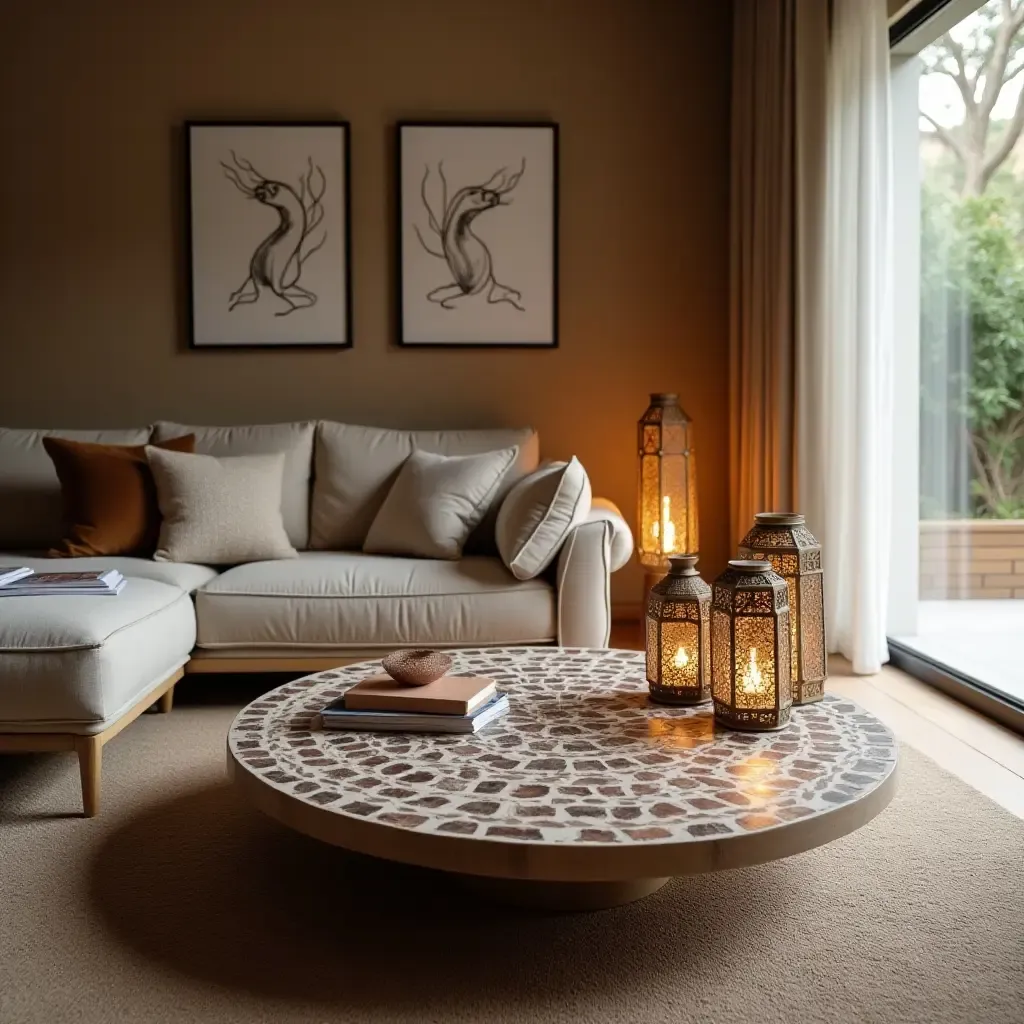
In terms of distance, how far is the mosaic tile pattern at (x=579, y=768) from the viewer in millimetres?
1637

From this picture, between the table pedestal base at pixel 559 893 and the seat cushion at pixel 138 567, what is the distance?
5.42ft

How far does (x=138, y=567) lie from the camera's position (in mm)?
3412

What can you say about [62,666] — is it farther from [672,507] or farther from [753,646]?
[672,507]

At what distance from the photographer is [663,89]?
4633 millimetres

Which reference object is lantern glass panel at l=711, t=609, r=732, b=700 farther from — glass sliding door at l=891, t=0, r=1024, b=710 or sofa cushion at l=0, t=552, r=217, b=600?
sofa cushion at l=0, t=552, r=217, b=600

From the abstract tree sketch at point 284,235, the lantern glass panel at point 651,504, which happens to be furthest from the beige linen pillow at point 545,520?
the abstract tree sketch at point 284,235

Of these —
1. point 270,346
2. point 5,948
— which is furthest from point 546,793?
point 270,346

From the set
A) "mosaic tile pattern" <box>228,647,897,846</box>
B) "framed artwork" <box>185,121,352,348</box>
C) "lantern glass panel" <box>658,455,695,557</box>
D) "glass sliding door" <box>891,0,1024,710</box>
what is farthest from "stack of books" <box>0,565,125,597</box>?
"glass sliding door" <box>891,0,1024,710</box>

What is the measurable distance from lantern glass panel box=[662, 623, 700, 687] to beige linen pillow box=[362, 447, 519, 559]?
1.53 m

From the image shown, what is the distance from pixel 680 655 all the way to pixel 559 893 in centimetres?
53

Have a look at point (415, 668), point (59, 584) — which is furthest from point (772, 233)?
point (59, 584)

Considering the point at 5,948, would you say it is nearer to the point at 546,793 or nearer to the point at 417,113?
the point at 546,793

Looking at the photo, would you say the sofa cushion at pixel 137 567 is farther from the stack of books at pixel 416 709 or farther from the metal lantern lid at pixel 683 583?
the metal lantern lid at pixel 683 583

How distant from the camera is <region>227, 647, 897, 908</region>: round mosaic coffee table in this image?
61.9 inches
